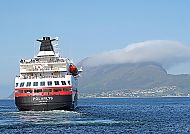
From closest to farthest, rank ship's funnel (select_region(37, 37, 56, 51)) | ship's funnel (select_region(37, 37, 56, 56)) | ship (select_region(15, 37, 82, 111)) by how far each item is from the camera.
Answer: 1. ship (select_region(15, 37, 82, 111))
2. ship's funnel (select_region(37, 37, 56, 56))
3. ship's funnel (select_region(37, 37, 56, 51))

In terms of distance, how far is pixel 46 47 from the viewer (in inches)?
4616

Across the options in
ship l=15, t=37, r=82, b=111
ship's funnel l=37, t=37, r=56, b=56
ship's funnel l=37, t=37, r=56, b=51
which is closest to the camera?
ship l=15, t=37, r=82, b=111

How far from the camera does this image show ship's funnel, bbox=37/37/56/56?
115 metres

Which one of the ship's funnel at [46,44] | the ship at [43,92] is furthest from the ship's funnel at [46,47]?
the ship at [43,92]

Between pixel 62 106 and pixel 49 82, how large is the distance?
5.37 metres

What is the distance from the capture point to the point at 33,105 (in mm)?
97312

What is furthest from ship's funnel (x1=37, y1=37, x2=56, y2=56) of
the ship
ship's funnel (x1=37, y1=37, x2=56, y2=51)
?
the ship

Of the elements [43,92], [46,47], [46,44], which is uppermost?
[46,44]

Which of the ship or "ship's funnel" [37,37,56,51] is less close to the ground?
"ship's funnel" [37,37,56,51]

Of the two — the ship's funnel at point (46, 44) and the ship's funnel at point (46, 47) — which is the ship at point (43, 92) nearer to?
the ship's funnel at point (46, 47)

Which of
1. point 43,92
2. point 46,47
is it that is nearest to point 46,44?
point 46,47

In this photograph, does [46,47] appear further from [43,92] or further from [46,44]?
[43,92]

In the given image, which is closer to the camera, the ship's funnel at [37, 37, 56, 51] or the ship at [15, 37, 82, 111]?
the ship at [15, 37, 82, 111]

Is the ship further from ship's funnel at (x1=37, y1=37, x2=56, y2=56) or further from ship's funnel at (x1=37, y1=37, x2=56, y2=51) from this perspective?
ship's funnel at (x1=37, y1=37, x2=56, y2=51)
